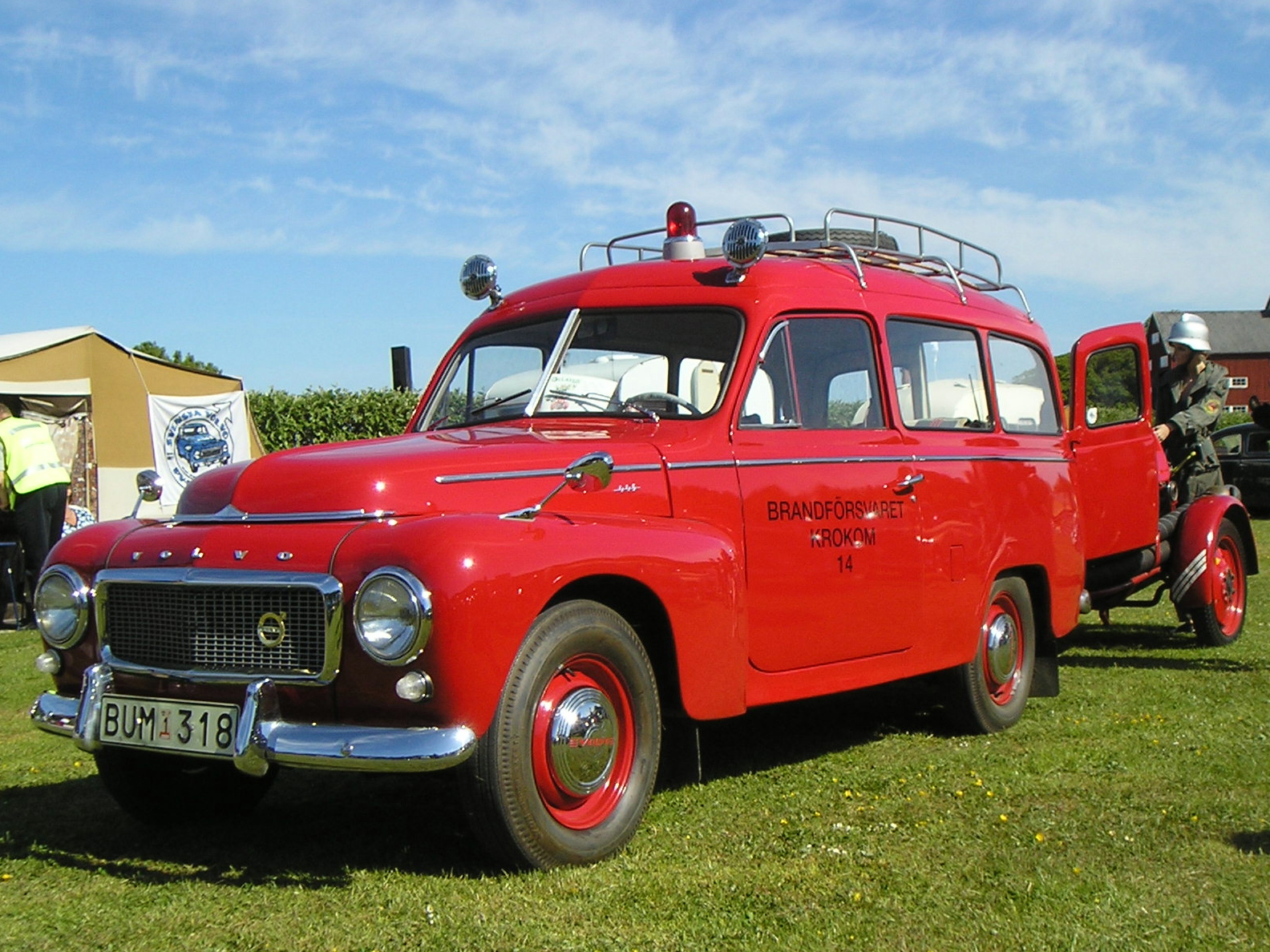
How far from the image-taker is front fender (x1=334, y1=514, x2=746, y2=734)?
11.4ft

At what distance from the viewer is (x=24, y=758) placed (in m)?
5.66

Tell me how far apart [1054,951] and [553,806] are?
1473 mm

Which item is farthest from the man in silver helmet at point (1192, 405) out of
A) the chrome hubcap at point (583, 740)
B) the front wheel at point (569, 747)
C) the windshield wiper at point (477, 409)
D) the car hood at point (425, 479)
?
the chrome hubcap at point (583, 740)

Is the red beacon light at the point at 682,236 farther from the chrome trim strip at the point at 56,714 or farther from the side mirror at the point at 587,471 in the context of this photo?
the chrome trim strip at the point at 56,714

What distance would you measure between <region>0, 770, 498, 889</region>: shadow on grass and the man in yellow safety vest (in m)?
5.54

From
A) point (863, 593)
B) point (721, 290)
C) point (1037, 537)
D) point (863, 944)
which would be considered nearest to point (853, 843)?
point (863, 944)

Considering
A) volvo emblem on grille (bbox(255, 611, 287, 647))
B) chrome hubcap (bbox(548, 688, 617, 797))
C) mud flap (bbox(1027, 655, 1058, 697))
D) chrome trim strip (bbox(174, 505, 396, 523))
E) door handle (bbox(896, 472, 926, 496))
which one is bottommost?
mud flap (bbox(1027, 655, 1058, 697))

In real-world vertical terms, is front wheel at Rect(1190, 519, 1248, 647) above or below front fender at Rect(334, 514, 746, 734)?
Result: below

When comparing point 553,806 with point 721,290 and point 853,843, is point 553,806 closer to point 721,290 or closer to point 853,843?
point 853,843

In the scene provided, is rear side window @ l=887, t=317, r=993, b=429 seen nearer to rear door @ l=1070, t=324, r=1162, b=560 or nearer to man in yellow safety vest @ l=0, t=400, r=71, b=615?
rear door @ l=1070, t=324, r=1162, b=560

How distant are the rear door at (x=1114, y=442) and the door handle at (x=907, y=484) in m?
1.91

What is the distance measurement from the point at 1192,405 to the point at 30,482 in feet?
28.7

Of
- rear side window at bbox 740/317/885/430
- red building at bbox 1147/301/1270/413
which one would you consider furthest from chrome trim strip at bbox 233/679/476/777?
red building at bbox 1147/301/1270/413

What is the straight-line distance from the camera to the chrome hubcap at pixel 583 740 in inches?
150
